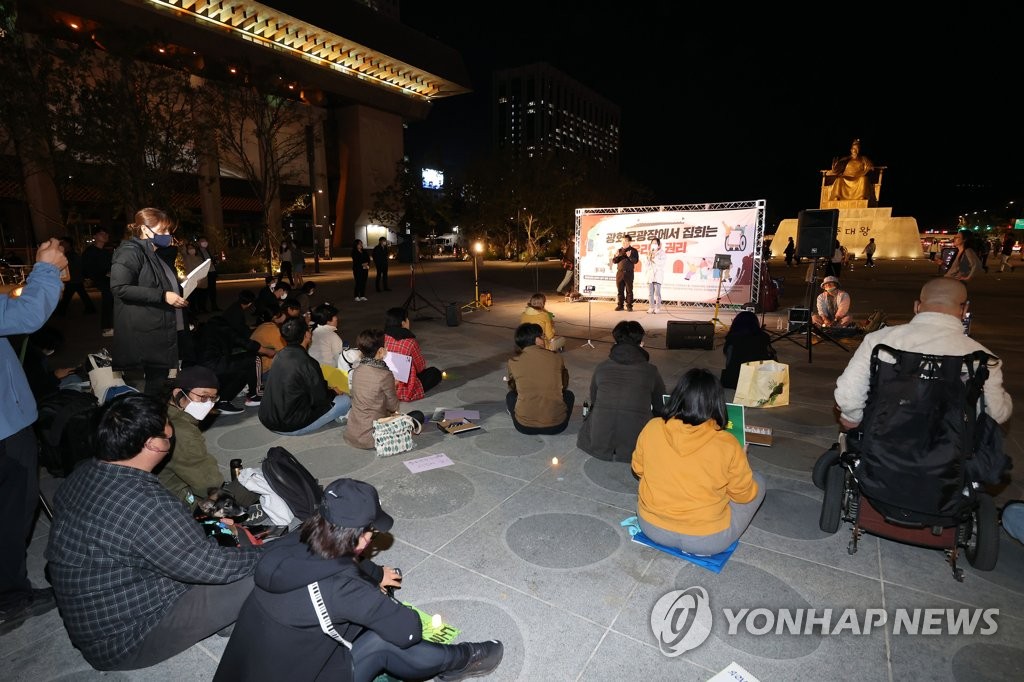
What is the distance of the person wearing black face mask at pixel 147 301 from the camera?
171 inches

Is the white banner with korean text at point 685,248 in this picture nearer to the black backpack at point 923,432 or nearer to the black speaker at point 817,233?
the black speaker at point 817,233

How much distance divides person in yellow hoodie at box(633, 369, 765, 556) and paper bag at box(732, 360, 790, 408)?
3.43 meters

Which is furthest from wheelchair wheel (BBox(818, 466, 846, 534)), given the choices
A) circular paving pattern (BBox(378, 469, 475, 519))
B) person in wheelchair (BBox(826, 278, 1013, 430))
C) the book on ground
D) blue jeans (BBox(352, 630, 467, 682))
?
the book on ground

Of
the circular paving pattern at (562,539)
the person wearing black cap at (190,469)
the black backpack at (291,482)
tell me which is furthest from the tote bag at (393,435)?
the circular paving pattern at (562,539)

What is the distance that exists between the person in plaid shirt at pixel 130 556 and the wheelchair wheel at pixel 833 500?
12.2ft

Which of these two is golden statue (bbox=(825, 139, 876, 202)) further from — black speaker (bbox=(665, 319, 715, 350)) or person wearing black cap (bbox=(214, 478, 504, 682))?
person wearing black cap (bbox=(214, 478, 504, 682))

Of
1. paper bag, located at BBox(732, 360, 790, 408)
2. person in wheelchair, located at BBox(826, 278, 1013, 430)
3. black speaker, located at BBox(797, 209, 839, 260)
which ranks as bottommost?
paper bag, located at BBox(732, 360, 790, 408)

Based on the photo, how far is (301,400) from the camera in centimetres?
538

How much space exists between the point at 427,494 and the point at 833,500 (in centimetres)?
314

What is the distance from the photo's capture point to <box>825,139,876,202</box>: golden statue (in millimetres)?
36750

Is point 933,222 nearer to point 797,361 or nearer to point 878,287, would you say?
point 878,287

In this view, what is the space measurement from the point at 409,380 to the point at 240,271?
2196 centimetres

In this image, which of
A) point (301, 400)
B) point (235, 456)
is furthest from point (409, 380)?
point (235, 456)

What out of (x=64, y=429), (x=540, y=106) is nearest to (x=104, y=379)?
(x=64, y=429)
